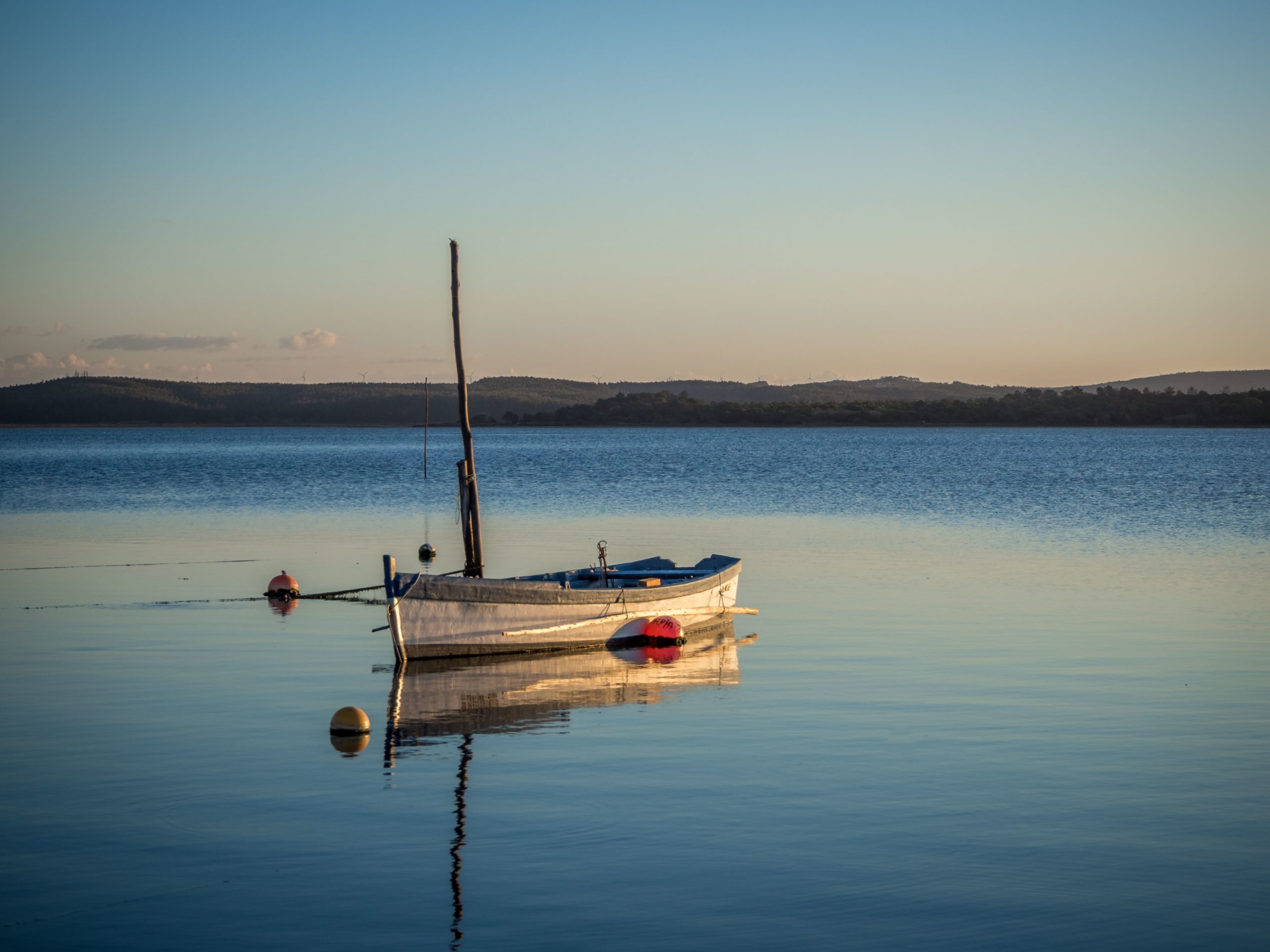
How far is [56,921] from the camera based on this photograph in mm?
8555

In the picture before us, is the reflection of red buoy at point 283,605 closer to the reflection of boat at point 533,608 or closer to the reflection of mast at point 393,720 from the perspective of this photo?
the reflection of boat at point 533,608

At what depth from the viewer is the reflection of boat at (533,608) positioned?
17.8m

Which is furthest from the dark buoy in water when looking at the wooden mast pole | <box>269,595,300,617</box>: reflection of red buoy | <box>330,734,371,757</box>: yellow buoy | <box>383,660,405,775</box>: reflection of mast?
<box>330,734,371,757</box>: yellow buoy

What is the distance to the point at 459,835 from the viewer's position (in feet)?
33.9

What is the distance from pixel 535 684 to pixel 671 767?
16.1 ft

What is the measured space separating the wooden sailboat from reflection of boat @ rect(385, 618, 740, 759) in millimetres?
250

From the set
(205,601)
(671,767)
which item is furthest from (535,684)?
(205,601)

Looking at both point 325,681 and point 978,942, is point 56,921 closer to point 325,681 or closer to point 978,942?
point 978,942

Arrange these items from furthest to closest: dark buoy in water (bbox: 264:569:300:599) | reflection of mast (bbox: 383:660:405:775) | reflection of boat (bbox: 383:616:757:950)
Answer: dark buoy in water (bbox: 264:569:300:599), reflection of boat (bbox: 383:616:757:950), reflection of mast (bbox: 383:660:405:775)

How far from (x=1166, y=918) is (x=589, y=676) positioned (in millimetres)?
9911

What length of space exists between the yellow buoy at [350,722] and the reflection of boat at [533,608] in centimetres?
406

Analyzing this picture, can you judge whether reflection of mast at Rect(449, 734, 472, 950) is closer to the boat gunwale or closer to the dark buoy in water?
the boat gunwale

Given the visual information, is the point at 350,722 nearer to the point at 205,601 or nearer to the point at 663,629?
the point at 663,629

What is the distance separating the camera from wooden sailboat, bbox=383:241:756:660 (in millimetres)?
17859
